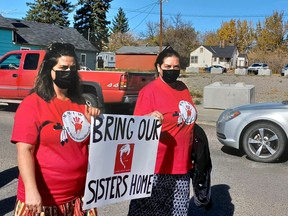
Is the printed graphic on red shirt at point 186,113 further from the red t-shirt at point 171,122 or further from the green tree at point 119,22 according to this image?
the green tree at point 119,22

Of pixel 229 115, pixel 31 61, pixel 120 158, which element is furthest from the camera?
pixel 31 61

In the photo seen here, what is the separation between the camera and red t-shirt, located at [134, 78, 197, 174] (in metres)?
2.90

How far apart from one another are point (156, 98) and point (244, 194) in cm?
272

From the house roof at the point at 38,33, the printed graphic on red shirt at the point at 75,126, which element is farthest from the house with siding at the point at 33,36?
the printed graphic on red shirt at the point at 75,126

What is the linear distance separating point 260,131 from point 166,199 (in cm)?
399

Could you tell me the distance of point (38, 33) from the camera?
36750 mm

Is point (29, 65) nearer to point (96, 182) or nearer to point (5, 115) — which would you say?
point (5, 115)

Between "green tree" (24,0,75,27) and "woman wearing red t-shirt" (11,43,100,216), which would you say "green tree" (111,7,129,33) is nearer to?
"green tree" (24,0,75,27)

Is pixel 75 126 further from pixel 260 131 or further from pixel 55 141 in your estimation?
pixel 260 131

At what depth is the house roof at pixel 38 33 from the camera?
33.1m

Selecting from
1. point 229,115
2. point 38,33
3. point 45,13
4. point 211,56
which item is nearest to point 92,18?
point 45,13

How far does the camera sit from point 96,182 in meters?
2.41

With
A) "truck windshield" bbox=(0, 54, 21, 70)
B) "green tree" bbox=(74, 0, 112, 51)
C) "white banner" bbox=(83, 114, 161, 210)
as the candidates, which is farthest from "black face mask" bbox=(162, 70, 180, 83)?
"green tree" bbox=(74, 0, 112, 51)

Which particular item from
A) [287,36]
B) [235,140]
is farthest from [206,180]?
[287,36]
